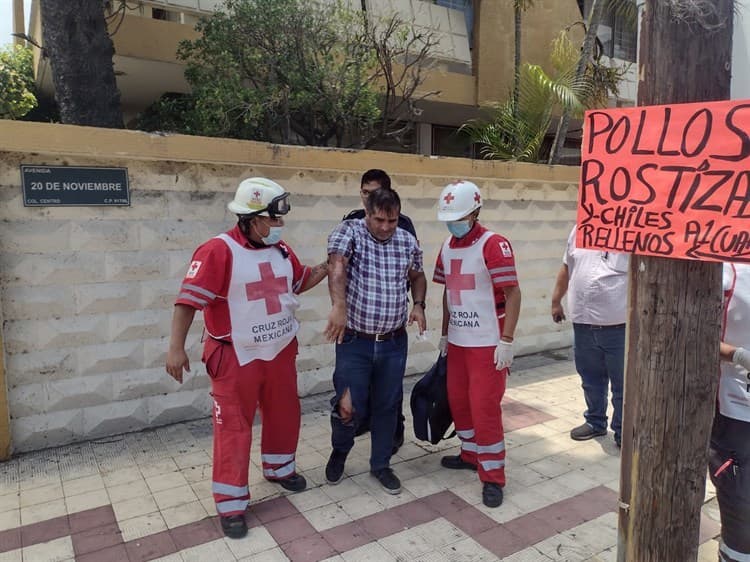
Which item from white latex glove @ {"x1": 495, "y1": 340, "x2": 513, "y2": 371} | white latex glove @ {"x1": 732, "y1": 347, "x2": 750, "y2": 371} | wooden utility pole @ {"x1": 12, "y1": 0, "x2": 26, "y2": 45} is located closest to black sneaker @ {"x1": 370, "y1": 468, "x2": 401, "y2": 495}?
white latex glove @ {"x1": 495, "y1": 340, "x2": 513, "y2": 371}

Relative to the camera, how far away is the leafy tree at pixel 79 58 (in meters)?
4.74

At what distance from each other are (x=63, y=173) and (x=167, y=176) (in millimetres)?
666

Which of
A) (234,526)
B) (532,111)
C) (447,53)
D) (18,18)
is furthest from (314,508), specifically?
(18,18)

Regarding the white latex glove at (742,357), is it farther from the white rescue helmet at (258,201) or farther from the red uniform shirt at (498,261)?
the white rescue helmet at (258,201)

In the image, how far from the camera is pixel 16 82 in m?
8.77

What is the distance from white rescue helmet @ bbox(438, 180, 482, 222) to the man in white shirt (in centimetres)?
102

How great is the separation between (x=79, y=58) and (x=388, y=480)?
4239 mm

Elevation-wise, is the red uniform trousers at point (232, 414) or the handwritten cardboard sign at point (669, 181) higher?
the handwritten cardboard sign at point (669, 181)

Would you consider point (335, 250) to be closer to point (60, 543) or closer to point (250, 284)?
point (250, 284)

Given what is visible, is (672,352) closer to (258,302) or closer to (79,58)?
(258,302)

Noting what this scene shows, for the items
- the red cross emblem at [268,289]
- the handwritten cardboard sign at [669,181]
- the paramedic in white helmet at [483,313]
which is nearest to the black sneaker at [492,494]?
the paramedic in white helmet at [483,313]

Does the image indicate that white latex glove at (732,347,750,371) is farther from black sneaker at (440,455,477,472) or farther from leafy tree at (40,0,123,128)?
leafy tree at (40,0,123,128)

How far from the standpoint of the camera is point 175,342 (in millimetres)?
2824

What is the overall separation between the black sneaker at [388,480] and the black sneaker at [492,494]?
0.50 metres
